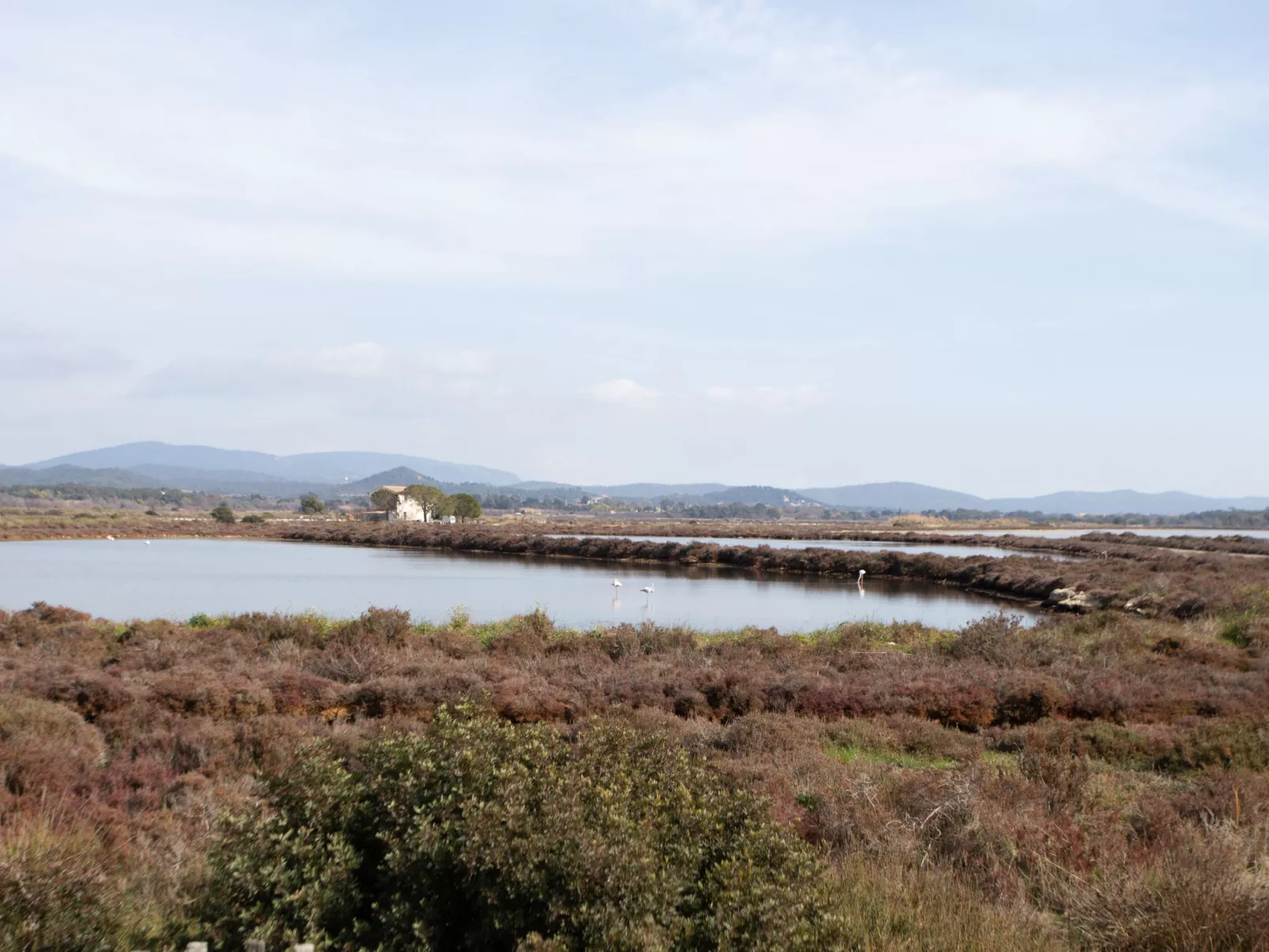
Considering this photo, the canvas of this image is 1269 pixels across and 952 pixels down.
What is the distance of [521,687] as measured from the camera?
36.8 ft

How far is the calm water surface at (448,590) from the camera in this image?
26.4 metres

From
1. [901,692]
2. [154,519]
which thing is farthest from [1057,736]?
[154,519]

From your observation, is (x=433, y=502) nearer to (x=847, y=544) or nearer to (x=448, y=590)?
(x=847, y=544)

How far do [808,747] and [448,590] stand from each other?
2605 cm

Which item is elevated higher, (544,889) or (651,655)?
(544,889)

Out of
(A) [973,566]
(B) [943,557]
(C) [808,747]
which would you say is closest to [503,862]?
(C) [808,747]

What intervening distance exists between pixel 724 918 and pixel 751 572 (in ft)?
143

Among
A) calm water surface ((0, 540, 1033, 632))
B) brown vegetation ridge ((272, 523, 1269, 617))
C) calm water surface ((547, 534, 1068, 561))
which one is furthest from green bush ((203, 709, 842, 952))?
calm water surface ((547, 534, 1068, 561))

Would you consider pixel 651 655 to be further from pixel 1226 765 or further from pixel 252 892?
pixel 252 892

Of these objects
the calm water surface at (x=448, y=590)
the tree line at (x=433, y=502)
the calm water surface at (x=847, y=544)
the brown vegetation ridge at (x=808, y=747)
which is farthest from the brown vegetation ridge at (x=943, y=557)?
the brown vegetation ridge at (x=808, y=747)

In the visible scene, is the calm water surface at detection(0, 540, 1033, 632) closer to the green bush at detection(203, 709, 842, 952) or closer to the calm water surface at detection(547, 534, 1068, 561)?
the green bush at detection(203, 709, 842, 952)

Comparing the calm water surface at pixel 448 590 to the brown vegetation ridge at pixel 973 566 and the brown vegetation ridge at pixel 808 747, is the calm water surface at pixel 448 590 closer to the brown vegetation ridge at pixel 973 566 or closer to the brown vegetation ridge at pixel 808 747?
the brown vegetation ridge at pixel 973 566

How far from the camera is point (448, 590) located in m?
33.5

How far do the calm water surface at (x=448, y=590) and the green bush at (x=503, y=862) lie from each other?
1903 cm
